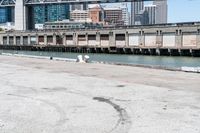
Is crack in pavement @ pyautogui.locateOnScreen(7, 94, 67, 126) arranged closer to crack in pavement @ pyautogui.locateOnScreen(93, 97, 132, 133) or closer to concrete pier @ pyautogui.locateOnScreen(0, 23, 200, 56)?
crack in pavement @ pyautogui.locateOnScreen(93, 97, 132, 133)

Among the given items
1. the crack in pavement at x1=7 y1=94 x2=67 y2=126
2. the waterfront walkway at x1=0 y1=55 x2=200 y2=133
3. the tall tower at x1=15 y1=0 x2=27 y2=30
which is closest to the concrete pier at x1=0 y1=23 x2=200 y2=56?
the tall tower at x1=15 y1=0 x2=27 y2=30

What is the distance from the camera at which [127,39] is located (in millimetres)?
127375

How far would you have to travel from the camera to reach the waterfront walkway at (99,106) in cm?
982

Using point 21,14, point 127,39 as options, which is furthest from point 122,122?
point 21,14

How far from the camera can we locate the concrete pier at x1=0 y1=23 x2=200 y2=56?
11100 cm

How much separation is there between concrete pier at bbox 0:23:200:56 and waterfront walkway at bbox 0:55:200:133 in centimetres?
9192

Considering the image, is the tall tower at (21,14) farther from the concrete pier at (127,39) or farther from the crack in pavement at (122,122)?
the crack in pavement at (122,122)

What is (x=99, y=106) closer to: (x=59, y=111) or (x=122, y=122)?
(x=59, y=111)

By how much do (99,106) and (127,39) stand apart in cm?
11553

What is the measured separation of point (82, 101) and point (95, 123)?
3.37 m

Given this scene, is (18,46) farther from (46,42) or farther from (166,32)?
(166,32)

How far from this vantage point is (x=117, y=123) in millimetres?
10195

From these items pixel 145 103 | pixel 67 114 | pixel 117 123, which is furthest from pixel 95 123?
pixel 145 103

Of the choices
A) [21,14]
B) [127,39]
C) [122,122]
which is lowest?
[122,122]
